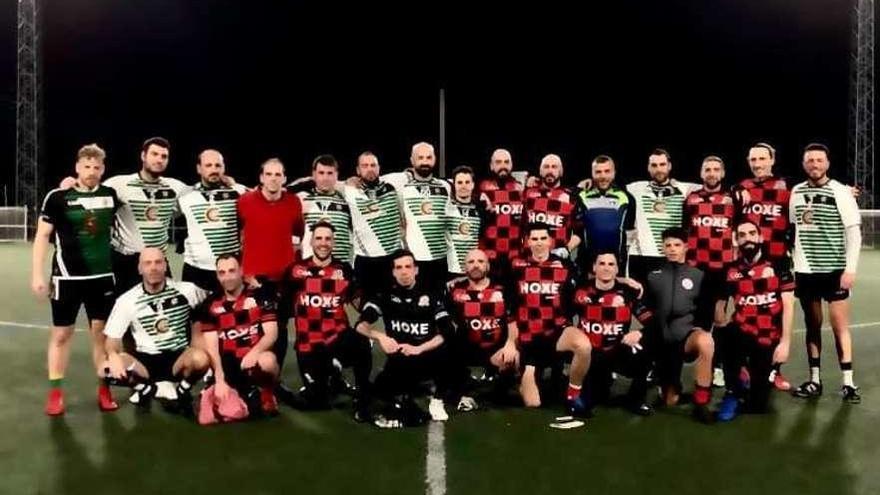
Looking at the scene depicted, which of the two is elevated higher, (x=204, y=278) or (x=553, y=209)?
(x=553, y=209)

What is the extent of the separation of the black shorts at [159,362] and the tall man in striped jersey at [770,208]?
4.00 meters

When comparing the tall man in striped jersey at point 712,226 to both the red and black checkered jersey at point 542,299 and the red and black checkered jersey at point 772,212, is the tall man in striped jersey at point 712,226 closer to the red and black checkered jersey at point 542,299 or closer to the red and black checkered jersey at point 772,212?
Answer: the red and black checkered jersey at point 772,212

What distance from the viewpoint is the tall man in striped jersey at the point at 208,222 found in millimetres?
5660

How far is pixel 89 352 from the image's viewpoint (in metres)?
7.12

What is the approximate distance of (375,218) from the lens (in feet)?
20.8

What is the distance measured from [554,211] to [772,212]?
153cm

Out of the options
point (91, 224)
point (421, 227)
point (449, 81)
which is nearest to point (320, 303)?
point (421, 227)

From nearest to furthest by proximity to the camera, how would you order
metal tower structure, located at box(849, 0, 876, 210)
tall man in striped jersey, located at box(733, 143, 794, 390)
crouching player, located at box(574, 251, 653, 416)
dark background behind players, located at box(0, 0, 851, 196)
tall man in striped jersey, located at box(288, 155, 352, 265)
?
crouching player, located at box(574, 251, 653, 416) → tall man in striped jersey, located at box(733, 143, 794, 390) → tall man in striped jersey, located at box(288, 155, 352, 265) → metal tower structure, located at box(849, 0, 876, 210) → dark background behind players, located at box(0, 0, 851, 196)

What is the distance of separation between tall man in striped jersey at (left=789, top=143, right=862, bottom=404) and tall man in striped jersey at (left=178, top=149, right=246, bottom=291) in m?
3.88

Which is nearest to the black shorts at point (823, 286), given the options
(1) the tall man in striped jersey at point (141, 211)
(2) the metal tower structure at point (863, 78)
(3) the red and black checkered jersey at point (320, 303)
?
(3) the red and black checkered jersey at point (320, 303)

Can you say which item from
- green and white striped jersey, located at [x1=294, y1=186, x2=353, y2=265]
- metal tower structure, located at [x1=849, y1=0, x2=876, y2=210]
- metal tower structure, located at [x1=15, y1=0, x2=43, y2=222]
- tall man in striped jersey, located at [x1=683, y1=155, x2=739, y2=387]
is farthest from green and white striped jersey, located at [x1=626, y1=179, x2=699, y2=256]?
metal tower structure, located at [x1=15, y1=0, x2=43, y2=222]

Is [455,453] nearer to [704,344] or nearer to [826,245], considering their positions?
[704,344]

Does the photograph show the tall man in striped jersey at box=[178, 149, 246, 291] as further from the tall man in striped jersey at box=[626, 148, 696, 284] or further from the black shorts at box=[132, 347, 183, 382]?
the tall man in striped jersey at box=[626, 148, 696, 284]

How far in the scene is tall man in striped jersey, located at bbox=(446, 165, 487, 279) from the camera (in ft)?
20.7
